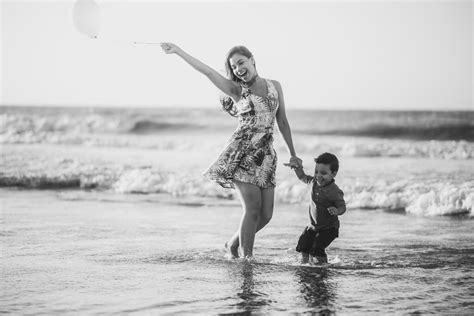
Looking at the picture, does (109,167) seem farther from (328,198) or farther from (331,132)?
(331,132)

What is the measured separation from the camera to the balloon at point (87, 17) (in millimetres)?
5168

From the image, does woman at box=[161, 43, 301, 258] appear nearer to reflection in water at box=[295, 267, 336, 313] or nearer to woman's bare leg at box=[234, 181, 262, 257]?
woman's bare leg at box=[234, 181, 262, 257]

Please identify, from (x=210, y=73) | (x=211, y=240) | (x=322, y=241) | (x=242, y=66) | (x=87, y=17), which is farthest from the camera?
(x=211, y=240)

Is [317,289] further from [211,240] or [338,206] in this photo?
[211,240]

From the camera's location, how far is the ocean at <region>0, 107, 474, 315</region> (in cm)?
412

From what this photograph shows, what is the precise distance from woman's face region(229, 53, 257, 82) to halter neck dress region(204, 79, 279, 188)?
11 cm

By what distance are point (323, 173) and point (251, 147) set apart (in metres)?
0.55

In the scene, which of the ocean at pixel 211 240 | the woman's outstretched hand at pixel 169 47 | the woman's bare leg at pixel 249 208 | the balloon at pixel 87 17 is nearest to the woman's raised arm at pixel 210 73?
the woman's outstretched hand at pixel 169 47

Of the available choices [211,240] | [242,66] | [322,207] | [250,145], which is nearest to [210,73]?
[242,66]

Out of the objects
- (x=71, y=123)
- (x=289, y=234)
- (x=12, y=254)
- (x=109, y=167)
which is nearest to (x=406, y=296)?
(x=289, y=234)

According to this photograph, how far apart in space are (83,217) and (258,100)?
10.9 feet

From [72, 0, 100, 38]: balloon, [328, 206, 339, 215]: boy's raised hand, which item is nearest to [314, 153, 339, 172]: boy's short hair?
[328, 206, 339, 215]: boy's raised hand

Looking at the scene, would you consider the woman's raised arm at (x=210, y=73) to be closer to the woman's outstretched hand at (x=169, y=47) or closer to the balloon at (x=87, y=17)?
the woman's outstretched hand at (x=169, y=47)

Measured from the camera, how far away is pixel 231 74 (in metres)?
4.98
